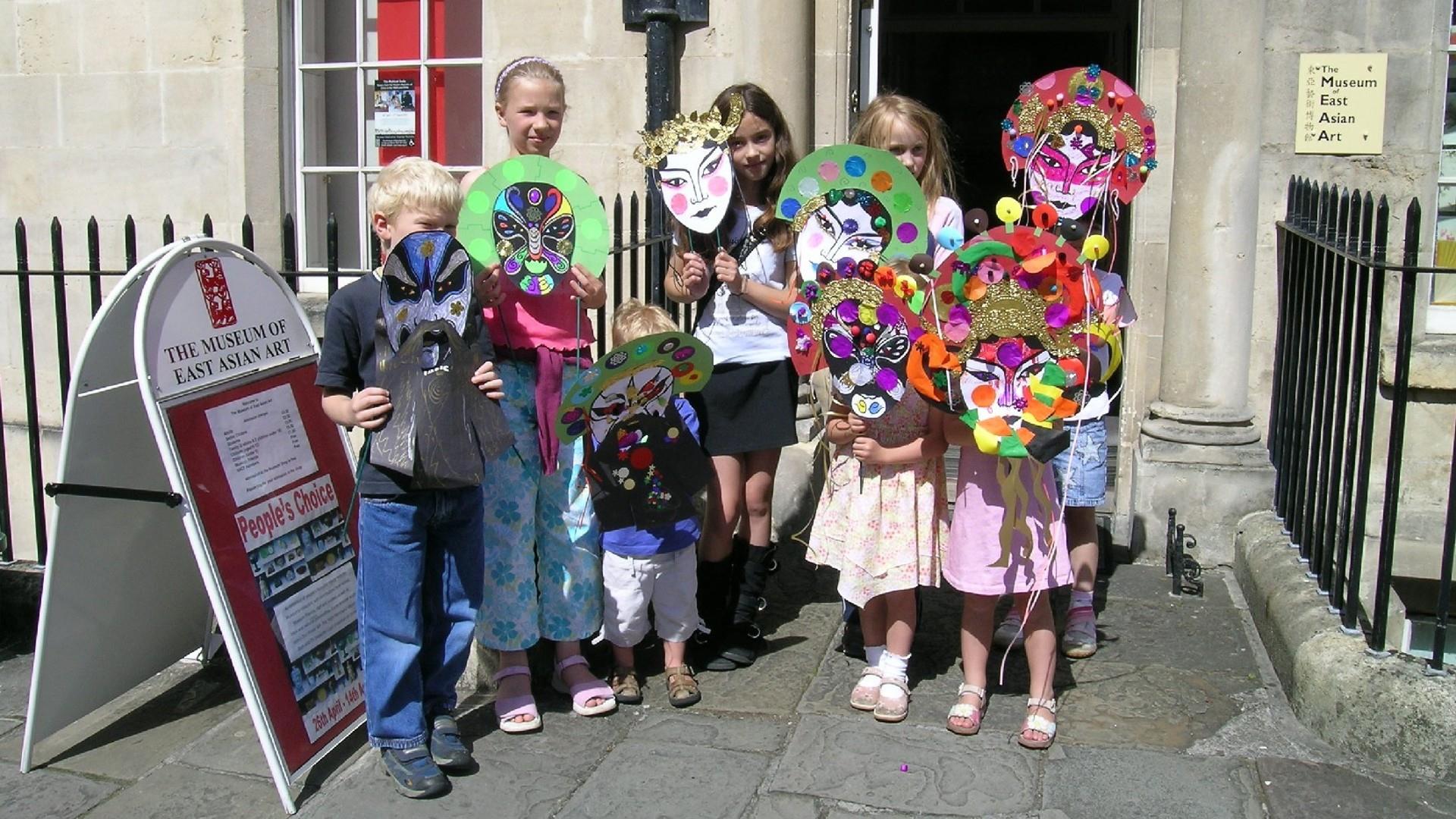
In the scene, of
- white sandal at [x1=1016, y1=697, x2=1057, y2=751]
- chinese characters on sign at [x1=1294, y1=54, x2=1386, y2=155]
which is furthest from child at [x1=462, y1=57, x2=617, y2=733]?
chinese characters on sign at [x1=1294, y1=54, x2=1386, y2=155]

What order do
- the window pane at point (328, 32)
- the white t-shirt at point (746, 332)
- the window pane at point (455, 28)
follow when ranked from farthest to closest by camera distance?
the window pane at point (328, 32)
the window pane at point (455, 28)
the white t-shirt at point (746, 332)

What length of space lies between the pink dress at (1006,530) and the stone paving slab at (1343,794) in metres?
0.73

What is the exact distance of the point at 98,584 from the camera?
3.59 m

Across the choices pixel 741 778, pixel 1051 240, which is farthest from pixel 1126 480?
pixel 741 778

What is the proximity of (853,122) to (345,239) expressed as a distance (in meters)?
2.79

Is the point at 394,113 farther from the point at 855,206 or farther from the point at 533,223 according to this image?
the point at 855,206

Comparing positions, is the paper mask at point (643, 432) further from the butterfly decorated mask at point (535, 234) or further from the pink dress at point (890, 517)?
the pink dress at point (890, 517)

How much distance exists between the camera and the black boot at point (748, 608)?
165 inches

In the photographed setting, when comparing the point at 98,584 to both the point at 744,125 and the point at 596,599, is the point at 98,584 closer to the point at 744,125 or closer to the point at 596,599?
the point at 596,599

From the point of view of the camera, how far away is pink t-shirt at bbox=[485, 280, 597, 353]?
3.67 metres

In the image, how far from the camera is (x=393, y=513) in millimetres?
3305

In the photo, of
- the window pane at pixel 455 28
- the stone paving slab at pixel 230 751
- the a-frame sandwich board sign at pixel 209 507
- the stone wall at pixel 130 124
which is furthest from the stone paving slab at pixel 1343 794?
the stone wall at pixel 130 124

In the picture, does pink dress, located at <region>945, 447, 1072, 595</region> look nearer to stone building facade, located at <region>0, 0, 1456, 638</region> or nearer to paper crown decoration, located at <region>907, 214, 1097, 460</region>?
paper crown decoration, located at <region>907, 214, 1097, 460</region>

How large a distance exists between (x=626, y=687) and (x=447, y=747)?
0.63 meters
